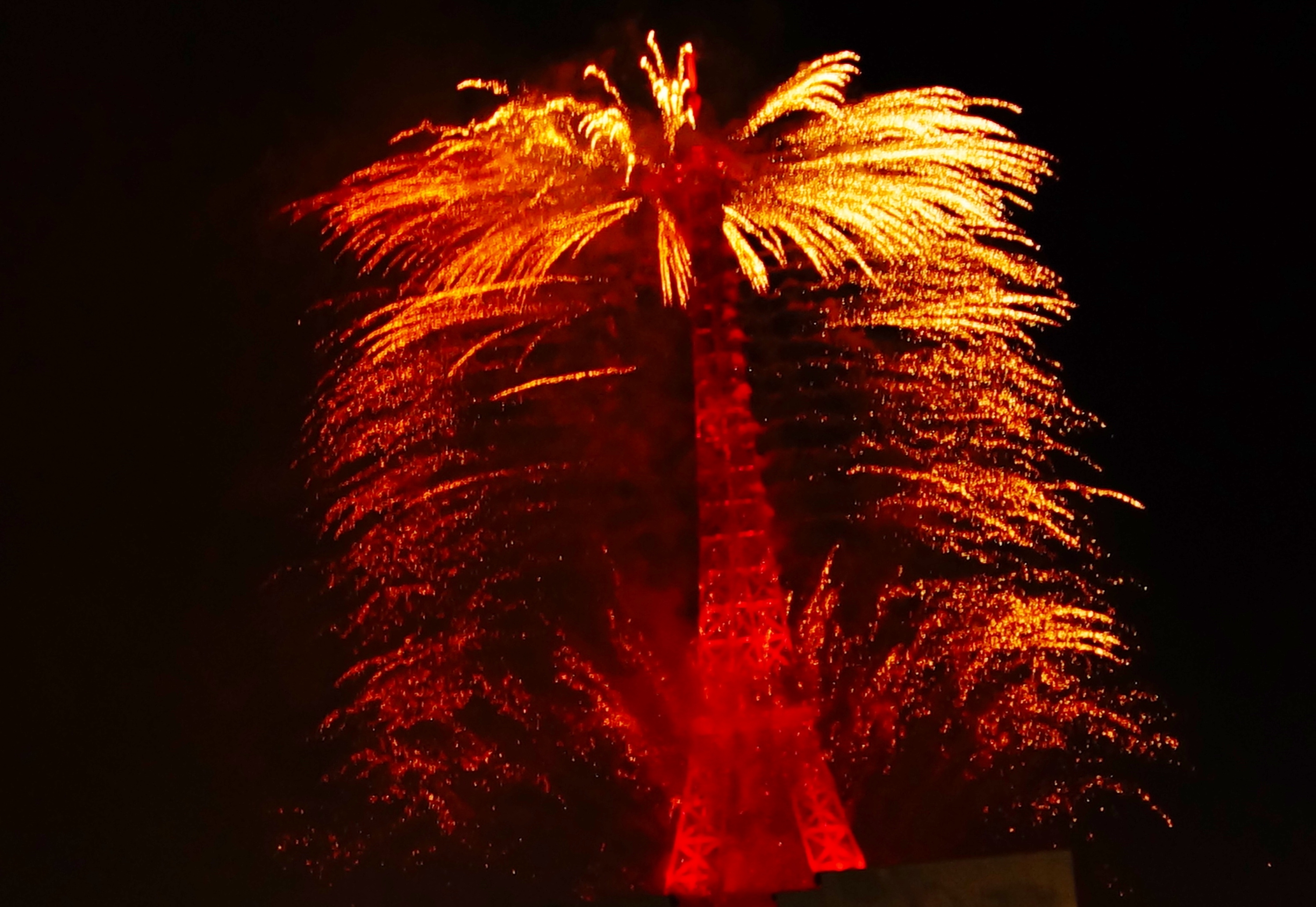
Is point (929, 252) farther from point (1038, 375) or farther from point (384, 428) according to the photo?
point (384, 428)

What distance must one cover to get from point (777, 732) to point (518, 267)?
20.6ft

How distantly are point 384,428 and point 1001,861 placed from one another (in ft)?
30.9

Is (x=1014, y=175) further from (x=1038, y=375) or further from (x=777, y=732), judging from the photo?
(x=777, y=732)

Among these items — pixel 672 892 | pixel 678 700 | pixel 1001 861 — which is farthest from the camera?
pixel 678 700

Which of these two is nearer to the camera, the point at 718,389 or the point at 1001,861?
the point at 1001,861

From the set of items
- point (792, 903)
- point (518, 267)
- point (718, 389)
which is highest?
point (518, 267)

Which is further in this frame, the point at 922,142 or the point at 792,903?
the point at 922,142

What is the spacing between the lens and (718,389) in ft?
73.6

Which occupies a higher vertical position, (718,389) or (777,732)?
(718,389)

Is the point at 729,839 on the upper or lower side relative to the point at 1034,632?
lower

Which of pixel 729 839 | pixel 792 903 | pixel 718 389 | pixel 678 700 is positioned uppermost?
pixel 718 389

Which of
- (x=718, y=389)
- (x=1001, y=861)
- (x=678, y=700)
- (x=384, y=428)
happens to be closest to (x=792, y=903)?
(x=1001, y=861)

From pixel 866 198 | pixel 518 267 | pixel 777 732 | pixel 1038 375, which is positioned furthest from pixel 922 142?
pixel 777 732

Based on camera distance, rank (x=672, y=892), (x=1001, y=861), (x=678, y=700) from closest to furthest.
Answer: (x=1001, y=861) → (x=672, y=892) → (x=678, y=700)
